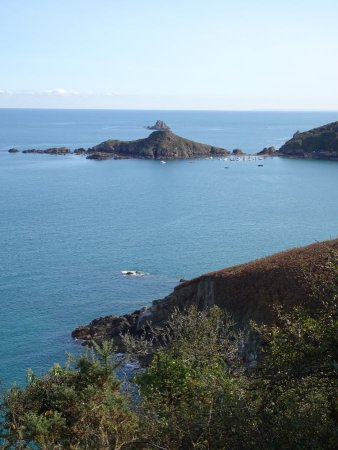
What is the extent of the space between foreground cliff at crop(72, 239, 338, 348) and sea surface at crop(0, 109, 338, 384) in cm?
348

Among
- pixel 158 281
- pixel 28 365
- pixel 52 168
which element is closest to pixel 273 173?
pixel 52 168

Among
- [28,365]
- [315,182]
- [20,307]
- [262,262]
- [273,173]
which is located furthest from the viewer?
[273,173]

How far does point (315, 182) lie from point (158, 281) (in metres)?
83.6

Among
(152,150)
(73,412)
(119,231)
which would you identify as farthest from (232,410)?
(152,150)

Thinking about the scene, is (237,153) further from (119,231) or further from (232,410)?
(232,410)

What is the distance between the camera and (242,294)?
4419 cm

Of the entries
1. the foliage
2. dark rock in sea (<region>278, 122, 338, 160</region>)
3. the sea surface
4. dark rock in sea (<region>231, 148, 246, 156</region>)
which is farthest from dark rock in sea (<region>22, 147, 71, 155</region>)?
the foliage

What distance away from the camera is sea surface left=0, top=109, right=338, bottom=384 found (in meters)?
52.5

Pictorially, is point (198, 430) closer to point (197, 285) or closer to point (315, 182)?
point (197, 285)

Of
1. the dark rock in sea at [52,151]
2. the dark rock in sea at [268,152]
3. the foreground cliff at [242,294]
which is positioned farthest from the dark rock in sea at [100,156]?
the foreground cliff at [242,294]

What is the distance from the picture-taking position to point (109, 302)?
55906mm

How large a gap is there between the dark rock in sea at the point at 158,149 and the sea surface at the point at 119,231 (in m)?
21.6

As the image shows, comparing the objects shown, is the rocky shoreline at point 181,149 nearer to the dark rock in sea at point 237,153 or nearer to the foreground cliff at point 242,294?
the dark rock in sea at point 237,153

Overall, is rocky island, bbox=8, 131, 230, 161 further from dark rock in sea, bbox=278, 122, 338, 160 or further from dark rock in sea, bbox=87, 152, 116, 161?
dark rock in sea, bbox=278, 122, 338, 160
